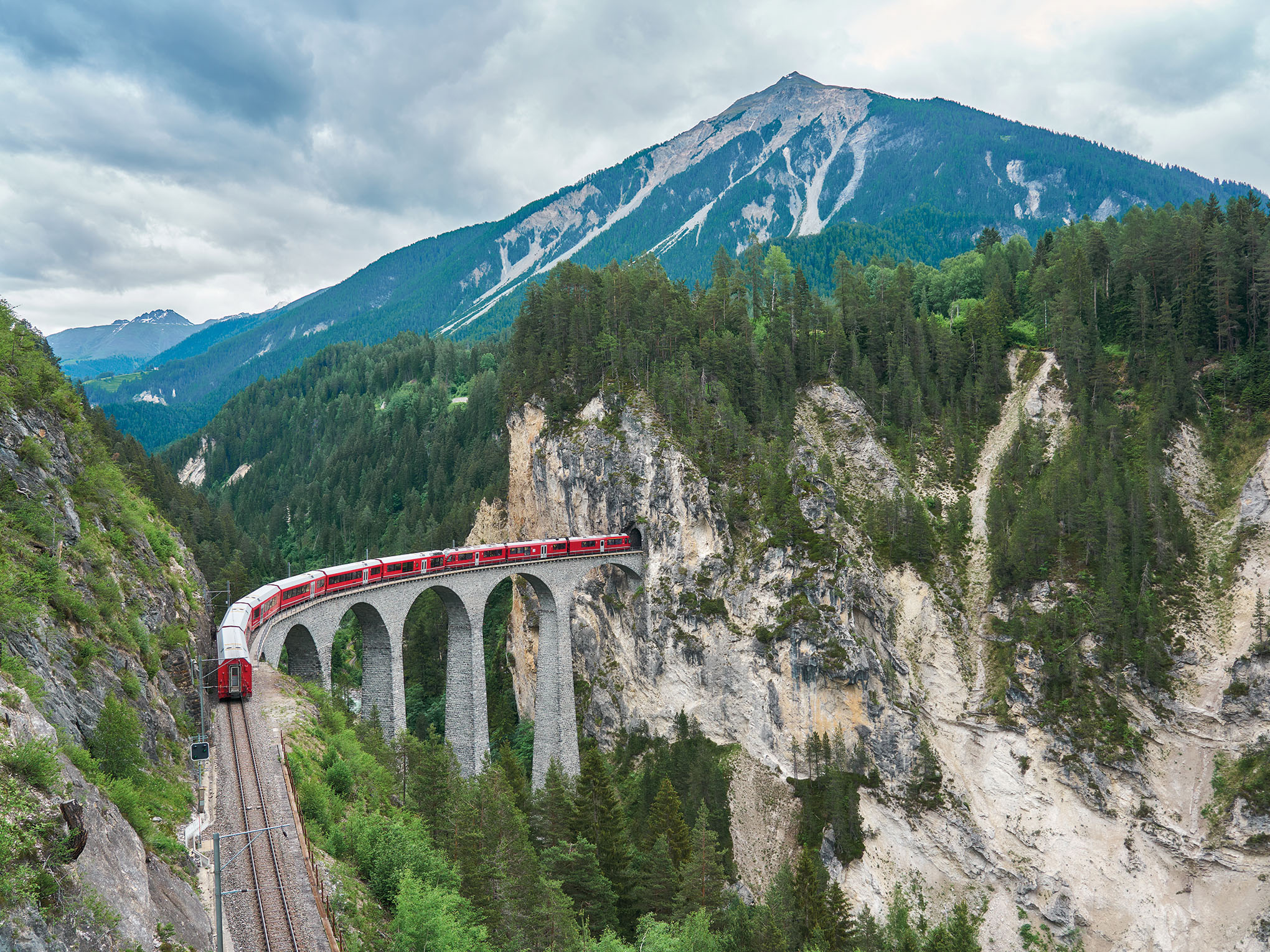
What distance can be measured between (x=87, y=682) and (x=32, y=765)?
7.62 meters

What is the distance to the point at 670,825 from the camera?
41375 mm

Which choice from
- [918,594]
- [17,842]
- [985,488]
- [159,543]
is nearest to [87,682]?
[17,842]

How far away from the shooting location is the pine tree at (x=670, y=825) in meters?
39.3

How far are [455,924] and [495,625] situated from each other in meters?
70.6

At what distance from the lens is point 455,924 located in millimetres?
16578

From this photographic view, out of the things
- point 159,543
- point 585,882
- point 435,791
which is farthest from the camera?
point 435,791

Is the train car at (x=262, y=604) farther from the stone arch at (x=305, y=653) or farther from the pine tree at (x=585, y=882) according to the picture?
the pine tree at (x=585, y=882)

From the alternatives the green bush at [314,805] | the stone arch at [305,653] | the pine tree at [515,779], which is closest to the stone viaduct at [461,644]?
the stone arch at [305,653]

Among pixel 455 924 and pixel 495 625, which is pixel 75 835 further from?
pixel 495 625

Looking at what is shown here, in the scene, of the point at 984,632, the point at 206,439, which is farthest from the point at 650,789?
the point at 206,439

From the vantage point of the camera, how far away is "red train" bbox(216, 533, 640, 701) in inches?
1119

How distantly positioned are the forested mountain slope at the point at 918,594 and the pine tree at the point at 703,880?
24 cm

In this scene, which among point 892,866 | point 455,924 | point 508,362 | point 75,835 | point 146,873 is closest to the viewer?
point 75,835

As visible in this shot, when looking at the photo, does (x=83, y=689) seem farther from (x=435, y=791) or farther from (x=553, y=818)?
(x=553, y=818)
